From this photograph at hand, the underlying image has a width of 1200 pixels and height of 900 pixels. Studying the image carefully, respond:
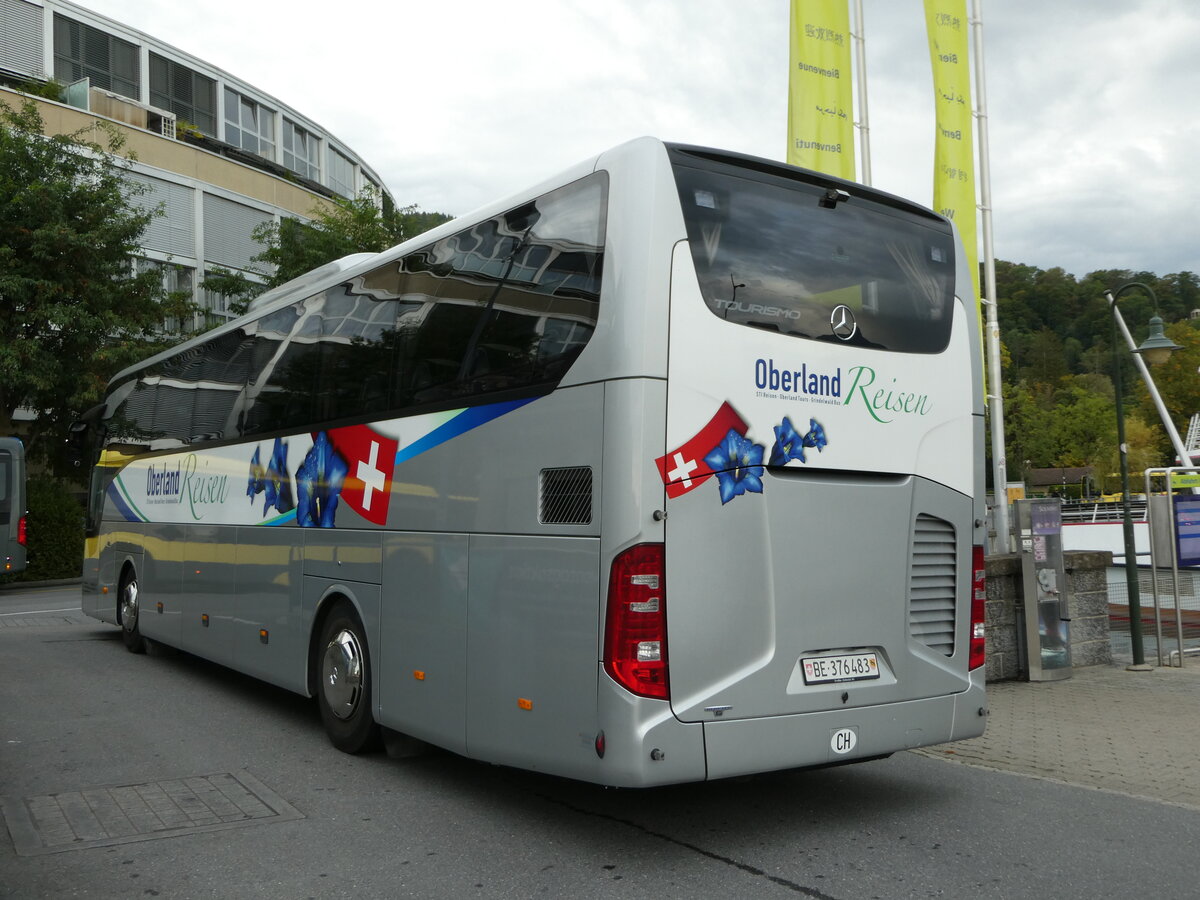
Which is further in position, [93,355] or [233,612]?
[93,355]

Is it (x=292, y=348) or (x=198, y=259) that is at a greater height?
(x=198, y=259)

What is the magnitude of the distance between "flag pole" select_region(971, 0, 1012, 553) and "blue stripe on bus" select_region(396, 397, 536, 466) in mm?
9993

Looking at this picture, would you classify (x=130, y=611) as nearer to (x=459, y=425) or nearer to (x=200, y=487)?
(x=200, y=487)

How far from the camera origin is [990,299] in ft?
54.4

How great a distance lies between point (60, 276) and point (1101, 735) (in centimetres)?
2461

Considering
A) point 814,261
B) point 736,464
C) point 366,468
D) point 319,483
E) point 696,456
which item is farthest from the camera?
point 319,483

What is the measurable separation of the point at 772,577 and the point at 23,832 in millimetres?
3984

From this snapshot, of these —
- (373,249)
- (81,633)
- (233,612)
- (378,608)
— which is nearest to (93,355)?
(373,249)

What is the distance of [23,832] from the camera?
5691mm

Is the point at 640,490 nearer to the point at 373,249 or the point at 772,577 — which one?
the point at 772,577

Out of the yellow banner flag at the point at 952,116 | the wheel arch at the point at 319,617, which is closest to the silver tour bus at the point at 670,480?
the wheel arch at the point at 319,617

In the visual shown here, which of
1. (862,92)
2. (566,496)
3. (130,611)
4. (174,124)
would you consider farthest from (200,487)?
(174,124)

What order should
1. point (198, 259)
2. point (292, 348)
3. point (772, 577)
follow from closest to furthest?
point (772, 577)
point (292, 348)
point (198, 259)

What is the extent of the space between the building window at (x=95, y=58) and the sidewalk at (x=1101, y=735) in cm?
3654
